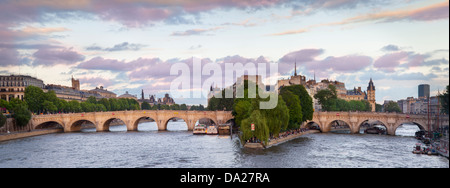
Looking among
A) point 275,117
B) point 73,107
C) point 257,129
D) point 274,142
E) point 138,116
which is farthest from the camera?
point 73,107

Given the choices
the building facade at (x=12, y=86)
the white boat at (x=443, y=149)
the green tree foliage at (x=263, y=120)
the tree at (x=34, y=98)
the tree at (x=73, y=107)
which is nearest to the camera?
the white boat at (x=443, y=149)

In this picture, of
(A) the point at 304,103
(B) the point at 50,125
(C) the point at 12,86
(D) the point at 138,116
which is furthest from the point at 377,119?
(C) the point at 12,86

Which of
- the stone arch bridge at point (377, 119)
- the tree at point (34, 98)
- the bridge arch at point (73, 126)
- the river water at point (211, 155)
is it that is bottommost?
the river water at point (211, 155)

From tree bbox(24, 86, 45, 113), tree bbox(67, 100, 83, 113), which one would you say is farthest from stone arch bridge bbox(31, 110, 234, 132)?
tree bbox(67, 100, 83, 113)

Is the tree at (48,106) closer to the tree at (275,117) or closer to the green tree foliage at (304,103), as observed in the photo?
the green tree foliage at (304,103)

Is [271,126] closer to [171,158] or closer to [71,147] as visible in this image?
[171,158]

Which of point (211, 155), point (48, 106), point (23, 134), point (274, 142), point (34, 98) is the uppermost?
point (34, 98)

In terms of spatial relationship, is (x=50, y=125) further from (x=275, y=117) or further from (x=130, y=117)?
(x=275, y=117)

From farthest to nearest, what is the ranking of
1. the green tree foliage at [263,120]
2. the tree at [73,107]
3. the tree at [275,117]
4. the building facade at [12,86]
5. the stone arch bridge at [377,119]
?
1. the building facade at [12,86]
2. the tree at [73,107]
3. the stone arch bridge at [377,119]
4. the tree at [275,117]
5. the green tree foliage at [263,120]

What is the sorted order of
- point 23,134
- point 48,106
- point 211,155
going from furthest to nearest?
point 48,106 → point 23,134 → point 211,155

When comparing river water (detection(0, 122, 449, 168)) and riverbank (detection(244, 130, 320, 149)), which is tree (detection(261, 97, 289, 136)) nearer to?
riverbank (detection(244, 130, 320, 149))

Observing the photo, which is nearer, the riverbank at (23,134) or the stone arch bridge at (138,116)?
the riverbank at (23,134)

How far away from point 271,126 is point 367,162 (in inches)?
705

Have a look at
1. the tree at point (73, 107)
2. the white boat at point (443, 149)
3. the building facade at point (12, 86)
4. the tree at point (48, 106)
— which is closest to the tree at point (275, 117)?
the white boat at point (443, 149)
